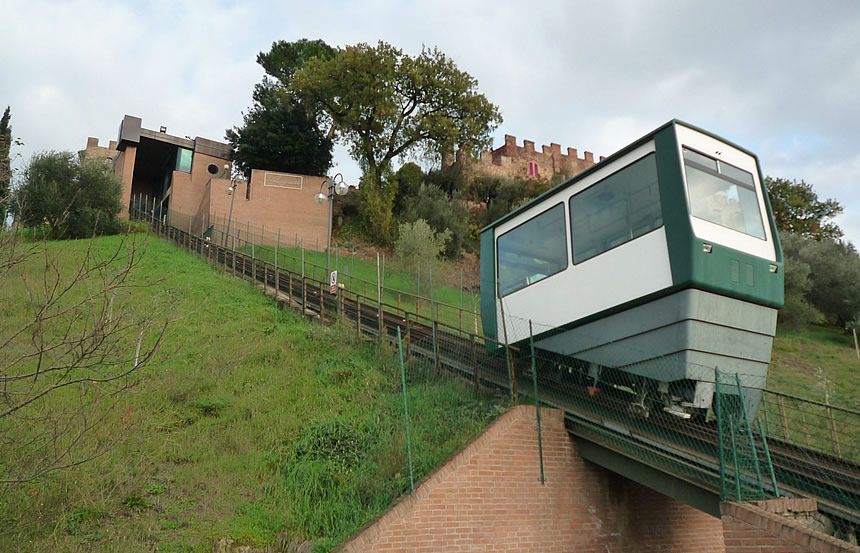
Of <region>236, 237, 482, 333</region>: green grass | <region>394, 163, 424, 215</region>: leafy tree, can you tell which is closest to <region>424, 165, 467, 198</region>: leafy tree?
<region>394, 163, 424, 215</region>: leafy tree

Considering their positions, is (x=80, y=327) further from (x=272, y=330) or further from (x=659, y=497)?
(x=659, y=497)

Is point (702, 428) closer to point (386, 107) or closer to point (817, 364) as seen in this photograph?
point (817, 364)

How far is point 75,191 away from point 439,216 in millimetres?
19686

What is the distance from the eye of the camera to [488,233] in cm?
1223

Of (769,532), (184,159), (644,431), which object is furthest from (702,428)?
(184,159)

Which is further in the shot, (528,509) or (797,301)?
(797,301)

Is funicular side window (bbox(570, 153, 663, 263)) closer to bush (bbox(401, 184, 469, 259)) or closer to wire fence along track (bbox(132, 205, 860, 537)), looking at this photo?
wire fence along track (bbox(132, 205, 860, 537))

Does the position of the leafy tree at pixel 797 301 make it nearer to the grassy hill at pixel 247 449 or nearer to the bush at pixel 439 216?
the bush at pixel 439 216

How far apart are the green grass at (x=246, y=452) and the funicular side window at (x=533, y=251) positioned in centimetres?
212

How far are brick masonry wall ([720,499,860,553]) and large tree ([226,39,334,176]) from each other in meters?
34.5

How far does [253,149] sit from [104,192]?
868 centimetres

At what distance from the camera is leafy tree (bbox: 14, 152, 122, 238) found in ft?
102

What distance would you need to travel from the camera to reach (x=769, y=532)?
5875 mm

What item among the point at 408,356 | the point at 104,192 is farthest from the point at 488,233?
the point at 104,192
